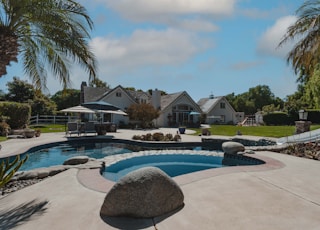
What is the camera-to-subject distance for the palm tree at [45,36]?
5.56m

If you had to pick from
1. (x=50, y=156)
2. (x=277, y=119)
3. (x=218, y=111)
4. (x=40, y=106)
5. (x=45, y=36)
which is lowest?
(x=50, y=156)

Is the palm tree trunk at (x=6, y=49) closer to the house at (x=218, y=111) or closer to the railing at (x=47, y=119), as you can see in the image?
the railing at (x=47, y=119)

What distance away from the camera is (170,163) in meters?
10.4

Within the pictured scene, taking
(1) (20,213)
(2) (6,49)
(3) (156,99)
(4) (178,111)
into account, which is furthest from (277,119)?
(1) (20,213)

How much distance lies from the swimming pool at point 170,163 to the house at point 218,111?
28.5 m

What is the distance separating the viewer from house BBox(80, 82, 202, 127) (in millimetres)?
31309

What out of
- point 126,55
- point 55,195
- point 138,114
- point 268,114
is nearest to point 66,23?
point 55,195

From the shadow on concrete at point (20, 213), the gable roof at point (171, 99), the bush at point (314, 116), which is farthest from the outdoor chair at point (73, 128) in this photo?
the bush at point (314, 116)

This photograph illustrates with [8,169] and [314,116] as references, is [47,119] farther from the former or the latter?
[314,116]

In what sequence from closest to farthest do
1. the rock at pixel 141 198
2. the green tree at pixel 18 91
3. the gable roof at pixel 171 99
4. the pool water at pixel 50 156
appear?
the rock at pixel 141 198 → the pool water at pixel 50 156 → the green tree at pixel 18 91 → the gable roof at pixel 171 99

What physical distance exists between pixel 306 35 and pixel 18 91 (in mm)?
Answer: 36040

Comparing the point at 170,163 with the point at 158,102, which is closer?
the point at 170,163

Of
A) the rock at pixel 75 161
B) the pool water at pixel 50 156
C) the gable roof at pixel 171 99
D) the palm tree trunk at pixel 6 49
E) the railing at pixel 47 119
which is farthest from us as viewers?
the gable roof at pixel 171 99

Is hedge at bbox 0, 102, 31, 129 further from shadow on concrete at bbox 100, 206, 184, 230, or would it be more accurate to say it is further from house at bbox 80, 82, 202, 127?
shadow on concrete at bbox 100, 206, 184, 230
